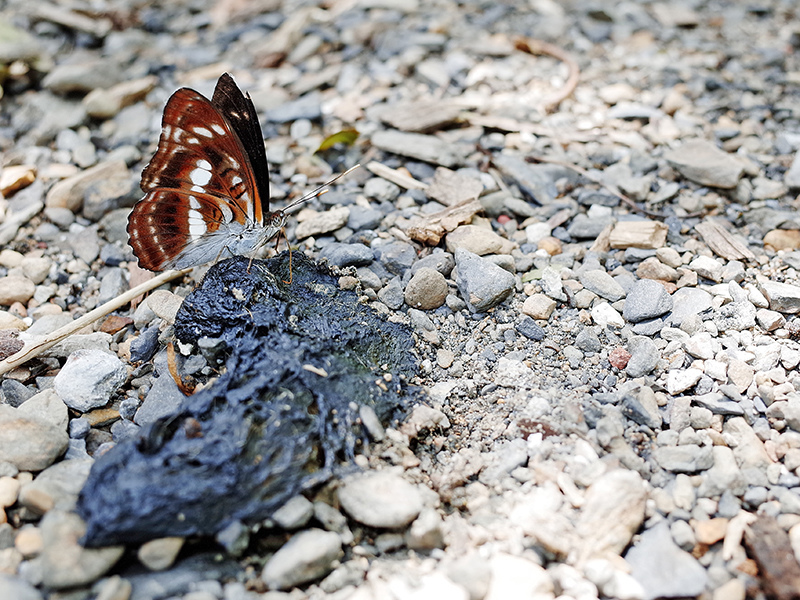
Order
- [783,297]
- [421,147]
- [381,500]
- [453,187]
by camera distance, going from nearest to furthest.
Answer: [381,500] < [783,297] < [453,187] < [421,147]

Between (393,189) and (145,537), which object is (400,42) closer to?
(393,189)

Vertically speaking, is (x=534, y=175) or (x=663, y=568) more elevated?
(x=534, y=175)

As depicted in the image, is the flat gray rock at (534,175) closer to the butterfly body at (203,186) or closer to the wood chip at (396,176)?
the wood chip at (396,176)

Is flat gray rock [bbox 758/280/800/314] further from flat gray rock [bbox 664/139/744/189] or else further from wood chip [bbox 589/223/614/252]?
flat gray rock [bbox 664/139/744/189]

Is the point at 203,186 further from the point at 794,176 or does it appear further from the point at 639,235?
the point at 794,176

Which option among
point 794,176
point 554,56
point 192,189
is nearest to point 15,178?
point 192,189

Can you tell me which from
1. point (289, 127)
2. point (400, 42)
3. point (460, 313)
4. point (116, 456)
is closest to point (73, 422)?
point (116, 456)
